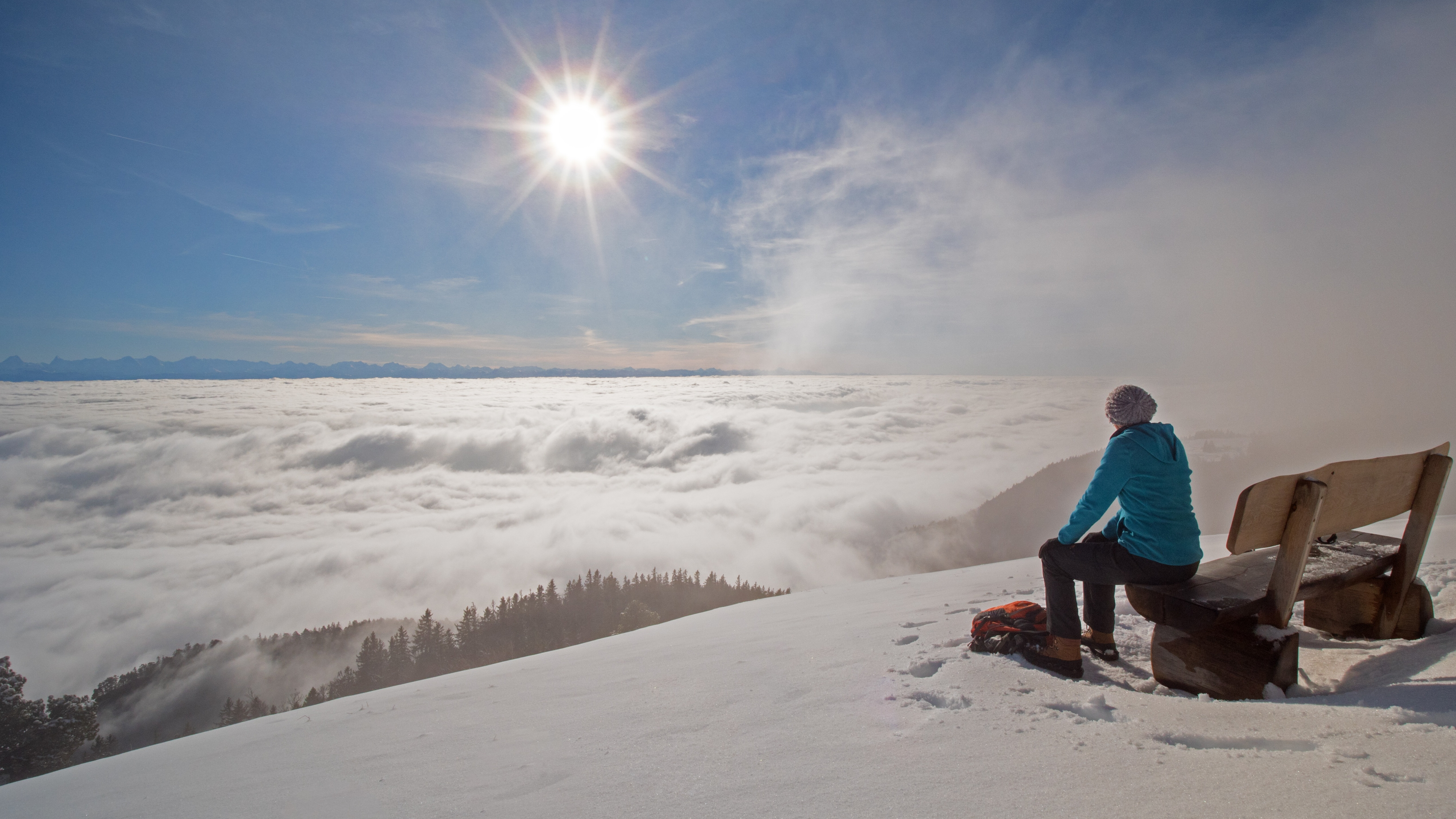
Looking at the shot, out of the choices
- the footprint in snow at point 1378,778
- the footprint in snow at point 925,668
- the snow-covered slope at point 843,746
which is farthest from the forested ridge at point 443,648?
the footprint in snow at point 1378,778

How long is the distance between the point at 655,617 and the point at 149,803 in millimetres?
52624

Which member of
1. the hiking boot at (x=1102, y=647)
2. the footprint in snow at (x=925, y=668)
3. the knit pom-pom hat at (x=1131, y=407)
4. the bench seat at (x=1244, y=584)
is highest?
the knit pom-pom hat at (x=1131, y=407)

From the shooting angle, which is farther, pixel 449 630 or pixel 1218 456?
pixel 449 630

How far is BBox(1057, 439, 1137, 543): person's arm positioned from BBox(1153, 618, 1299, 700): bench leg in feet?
2.40

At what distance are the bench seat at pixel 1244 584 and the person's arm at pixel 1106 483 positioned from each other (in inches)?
21.3

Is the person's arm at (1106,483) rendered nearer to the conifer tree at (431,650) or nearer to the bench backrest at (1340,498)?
the bench backrest at (1340,498)

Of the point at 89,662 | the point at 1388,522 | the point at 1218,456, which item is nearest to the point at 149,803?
the point at 1388,522

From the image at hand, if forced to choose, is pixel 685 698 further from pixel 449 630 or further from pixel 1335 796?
pixel 449 630

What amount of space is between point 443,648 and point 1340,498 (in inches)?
2437

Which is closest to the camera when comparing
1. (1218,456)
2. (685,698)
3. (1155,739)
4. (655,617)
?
(1155,739)

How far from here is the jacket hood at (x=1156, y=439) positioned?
10.5 ft

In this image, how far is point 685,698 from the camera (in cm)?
353

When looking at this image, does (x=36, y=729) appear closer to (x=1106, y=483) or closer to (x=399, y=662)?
(x=399, y=662)

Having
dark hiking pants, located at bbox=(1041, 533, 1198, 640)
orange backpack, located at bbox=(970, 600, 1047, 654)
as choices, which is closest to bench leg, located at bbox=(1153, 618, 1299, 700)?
dark hiking pants, located at bbox=(1041, 533, 1198, 640)
